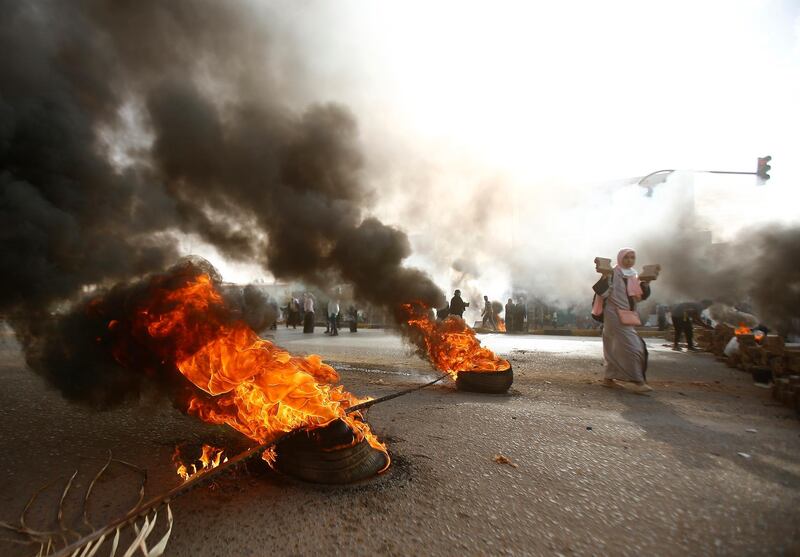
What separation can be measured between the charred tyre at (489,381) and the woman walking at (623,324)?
1972 mm

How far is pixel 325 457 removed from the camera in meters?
2.57

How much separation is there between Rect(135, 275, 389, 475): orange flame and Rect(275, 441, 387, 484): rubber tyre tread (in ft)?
0.55

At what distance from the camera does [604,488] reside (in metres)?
2.64

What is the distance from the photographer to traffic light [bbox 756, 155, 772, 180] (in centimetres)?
1244

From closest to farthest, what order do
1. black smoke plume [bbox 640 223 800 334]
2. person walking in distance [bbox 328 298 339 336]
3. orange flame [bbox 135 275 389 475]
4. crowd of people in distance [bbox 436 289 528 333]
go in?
orange flame [bbox 135 275 389 475]
black smoke plume [bbox 640 223 800 334]
person walking in distance [bbox 328 298 339 336]
crowd of people in distance [bbox 436 289 528 333]

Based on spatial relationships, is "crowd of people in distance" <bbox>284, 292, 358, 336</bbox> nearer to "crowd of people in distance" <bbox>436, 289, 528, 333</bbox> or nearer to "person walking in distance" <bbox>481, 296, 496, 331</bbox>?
"crowd of people in distance" <bbox>436, 289, 528, 333</bbox>

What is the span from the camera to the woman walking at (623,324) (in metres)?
6.15

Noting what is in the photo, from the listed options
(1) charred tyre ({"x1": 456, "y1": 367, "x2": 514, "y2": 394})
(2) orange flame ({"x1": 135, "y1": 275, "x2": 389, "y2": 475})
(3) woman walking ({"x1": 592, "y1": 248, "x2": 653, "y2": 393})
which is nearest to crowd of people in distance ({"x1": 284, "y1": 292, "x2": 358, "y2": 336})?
(1) charred tyre ({"x1": 456, "y1": 367, "x2": 514, "y2": 394})

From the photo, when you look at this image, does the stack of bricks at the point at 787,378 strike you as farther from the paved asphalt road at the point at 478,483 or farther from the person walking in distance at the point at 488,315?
the person walking in distance at the point at 488,315

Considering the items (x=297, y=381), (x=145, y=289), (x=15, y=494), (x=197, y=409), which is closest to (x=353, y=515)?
(x=297, y=381)

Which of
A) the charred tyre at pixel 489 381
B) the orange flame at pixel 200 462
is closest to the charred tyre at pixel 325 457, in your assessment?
the orange flame at pixel 200 462

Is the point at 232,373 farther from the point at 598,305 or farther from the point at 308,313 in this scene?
the point at 308,313

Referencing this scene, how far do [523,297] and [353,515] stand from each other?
22.7m

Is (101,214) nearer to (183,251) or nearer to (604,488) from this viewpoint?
(183,251)
